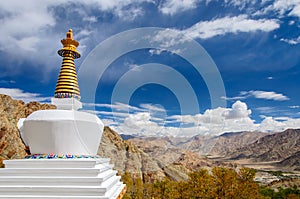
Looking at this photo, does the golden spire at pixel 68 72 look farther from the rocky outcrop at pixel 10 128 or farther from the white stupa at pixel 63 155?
the rocky outcrop at pixel 10 128

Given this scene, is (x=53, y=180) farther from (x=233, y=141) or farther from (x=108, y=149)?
(x=233, y=141)

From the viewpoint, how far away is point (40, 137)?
7.39m

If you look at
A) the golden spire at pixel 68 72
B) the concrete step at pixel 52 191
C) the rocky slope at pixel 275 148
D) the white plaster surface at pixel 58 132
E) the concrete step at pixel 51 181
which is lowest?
the concrete step at pixel 52 191

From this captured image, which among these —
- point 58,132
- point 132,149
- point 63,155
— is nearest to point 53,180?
point 63,155

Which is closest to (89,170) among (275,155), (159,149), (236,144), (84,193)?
(84,193)

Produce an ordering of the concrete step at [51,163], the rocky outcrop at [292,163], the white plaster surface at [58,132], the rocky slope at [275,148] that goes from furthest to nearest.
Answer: the rocky slope at [275,148] < the rocky outcrop at [292,163] < the white plaster surface at [58,132] < the concrete step at [51,163]

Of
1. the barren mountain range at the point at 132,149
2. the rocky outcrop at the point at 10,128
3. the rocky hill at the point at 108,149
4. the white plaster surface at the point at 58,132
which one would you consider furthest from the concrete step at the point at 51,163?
the rocky hill at the point at 108,149

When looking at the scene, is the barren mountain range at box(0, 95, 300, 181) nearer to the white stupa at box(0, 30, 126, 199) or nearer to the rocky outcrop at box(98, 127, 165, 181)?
the rocky outcrop at box(98, 127, 165, 181)

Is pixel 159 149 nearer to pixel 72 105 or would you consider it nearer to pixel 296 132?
pixel 72 105

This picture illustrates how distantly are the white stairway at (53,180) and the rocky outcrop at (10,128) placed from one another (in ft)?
84.4

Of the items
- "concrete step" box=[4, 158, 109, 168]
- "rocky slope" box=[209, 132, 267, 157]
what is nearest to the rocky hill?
"concrete step" box=[4, 158, 109, 168]

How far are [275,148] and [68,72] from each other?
412ft

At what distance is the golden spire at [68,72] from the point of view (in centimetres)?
837

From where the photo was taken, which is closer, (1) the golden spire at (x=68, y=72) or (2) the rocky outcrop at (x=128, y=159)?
(1) the golden spire at (x=68, y=72)
